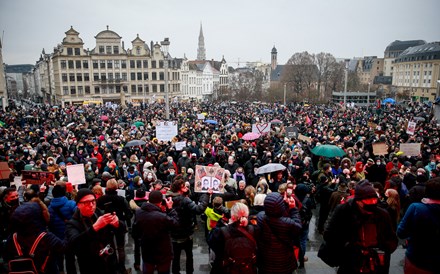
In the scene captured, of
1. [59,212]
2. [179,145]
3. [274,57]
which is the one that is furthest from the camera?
[274,57]

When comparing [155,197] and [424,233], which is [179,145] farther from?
[424,233]

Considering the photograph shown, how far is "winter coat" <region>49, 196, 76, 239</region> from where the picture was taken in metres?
5.10

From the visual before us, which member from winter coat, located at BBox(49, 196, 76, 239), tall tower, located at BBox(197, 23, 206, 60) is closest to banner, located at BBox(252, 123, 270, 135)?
winter coat, located at BBox(49, 196, 76, 239)

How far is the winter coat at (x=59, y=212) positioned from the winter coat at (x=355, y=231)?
13.2 feet

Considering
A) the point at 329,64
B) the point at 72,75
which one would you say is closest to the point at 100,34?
the point at 72,75

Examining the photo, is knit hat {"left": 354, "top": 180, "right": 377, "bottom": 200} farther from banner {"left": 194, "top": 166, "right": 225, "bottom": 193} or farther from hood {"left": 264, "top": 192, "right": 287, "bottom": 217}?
banner {"left": 194, "top": 166, "right": 225, "bottom": 193}

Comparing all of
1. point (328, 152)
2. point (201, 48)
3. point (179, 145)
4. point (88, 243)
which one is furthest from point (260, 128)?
point (201, 48)

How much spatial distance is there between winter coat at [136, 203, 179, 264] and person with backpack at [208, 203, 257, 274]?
83 cm

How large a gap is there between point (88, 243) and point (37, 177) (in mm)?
5090

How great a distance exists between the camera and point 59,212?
5.11 metres

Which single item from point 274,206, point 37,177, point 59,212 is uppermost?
point 274,206

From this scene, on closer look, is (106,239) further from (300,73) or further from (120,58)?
(120,58)

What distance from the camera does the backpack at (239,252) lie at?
12.1ft

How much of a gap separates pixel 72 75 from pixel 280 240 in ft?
219
